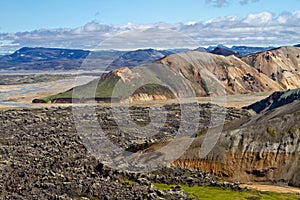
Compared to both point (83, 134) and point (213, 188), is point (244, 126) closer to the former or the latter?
point (213, 188)

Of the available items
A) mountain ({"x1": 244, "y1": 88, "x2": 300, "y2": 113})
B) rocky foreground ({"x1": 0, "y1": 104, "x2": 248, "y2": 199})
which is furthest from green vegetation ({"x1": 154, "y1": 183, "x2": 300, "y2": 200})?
mountain ({"x1": 244, "y1": 88, "x2": 300, "y2": 113})

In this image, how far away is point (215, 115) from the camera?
133 metres

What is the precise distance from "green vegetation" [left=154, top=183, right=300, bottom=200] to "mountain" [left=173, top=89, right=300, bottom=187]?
6058mm

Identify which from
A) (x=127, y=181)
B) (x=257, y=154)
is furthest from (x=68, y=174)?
(x=257, y=154)

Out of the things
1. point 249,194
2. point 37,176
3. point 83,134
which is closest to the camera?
point 249,194

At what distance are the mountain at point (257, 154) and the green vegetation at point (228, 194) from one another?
238 inches

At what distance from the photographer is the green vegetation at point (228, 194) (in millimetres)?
57281

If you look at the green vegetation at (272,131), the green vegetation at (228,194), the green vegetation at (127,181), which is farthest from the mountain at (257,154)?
the green vegetation at (127,181)

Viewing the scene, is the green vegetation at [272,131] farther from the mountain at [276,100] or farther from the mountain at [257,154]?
the mountain at [276,100]

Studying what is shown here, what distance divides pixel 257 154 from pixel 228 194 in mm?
Answer: 11744

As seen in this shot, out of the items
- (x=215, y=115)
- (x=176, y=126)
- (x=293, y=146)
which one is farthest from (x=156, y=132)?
(x=293, y=146)

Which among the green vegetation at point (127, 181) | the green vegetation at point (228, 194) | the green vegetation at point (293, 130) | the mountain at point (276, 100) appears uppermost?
the green vegetation at point (293, 130)

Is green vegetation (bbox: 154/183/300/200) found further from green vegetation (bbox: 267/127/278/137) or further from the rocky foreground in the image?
green vegetation (bbox: 267/127/278/137)

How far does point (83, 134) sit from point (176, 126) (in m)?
25.5
